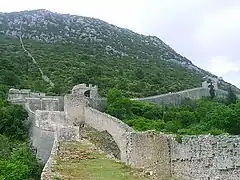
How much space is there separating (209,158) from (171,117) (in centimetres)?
2764

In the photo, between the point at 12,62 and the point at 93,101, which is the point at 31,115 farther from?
the point at 12,62

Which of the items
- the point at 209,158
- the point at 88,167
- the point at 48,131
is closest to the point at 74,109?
the point at 48,131

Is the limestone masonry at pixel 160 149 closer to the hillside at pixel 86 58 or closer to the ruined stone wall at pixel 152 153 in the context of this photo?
the ruined stone wall at pixel 152 153

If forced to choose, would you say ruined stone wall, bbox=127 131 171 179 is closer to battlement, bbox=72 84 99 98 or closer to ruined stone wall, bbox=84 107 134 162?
ruined stone wall, bbox=84 107 134 162

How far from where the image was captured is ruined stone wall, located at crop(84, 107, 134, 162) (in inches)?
893

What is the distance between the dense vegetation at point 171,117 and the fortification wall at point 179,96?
24.8 ft

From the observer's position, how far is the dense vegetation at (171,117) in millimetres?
31422

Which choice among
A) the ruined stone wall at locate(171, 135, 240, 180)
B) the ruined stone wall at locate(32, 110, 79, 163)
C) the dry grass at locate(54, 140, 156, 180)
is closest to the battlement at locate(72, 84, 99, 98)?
the ruined stone wall at locate(32, 110, 79, 163)

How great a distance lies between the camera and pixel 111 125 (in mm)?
27547

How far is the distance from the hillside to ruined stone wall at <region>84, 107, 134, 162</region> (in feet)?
63.5

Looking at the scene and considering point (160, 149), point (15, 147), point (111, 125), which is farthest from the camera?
point (15, 147)

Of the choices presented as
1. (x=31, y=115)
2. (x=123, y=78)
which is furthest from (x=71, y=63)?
(x=31, y=115)

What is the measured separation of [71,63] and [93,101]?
31.5m

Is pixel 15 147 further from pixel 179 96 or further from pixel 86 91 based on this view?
pixel 179 96
